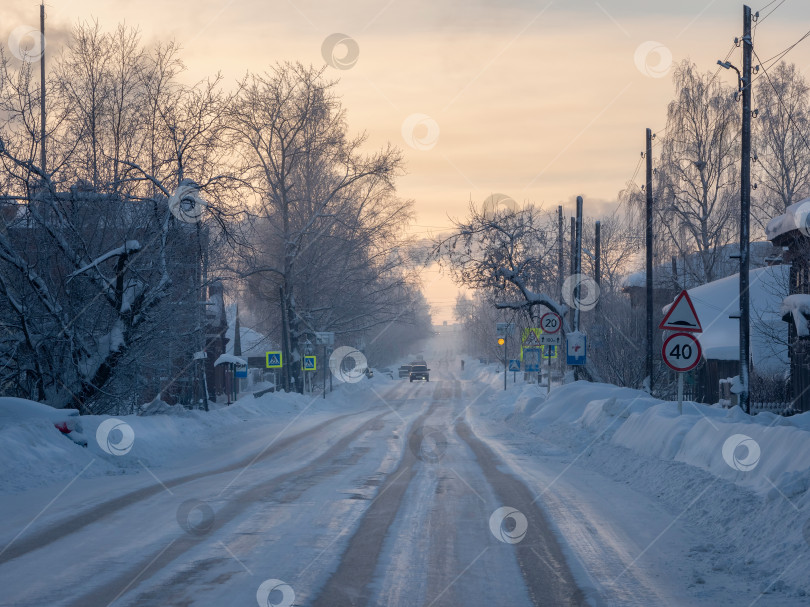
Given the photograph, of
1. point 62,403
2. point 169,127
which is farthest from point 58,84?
point 62,403

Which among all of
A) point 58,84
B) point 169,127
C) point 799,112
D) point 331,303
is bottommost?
point 331,303

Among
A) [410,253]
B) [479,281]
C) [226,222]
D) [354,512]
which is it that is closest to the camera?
[354,512]

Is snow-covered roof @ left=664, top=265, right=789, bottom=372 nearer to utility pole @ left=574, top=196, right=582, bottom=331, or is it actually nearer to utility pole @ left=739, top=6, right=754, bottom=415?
utility pole @ left=574, top=196, right=582, bottom=331

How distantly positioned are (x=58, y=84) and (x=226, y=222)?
207 inches

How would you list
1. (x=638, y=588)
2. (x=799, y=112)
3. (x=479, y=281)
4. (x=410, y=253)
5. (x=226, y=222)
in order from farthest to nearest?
(x=410, y=253)
(x=799, y=112)
(x=479, y=281)
(x=226, y=222)
(x=638, y=588)

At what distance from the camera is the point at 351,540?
8.46 meters

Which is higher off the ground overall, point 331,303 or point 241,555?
point 331,303

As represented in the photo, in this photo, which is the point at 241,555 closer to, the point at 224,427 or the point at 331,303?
the point at 224,427

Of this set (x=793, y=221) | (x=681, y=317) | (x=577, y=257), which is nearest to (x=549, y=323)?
(x=793, y=221)

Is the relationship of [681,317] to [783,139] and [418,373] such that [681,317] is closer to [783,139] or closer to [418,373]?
[783,139]

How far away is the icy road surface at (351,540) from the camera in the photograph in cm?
653

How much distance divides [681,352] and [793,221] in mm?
13305

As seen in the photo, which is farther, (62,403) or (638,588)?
(62,403)

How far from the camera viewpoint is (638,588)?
22.3ft
